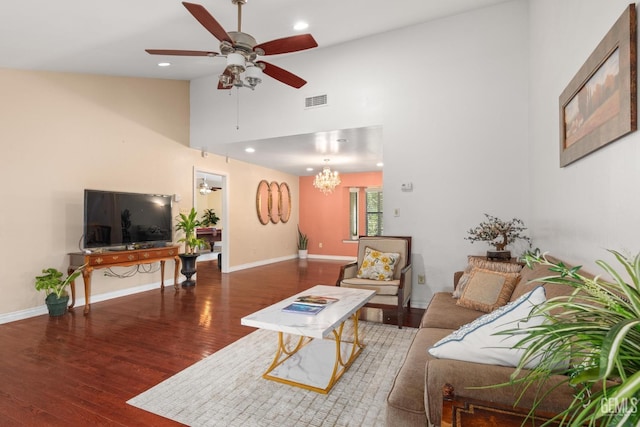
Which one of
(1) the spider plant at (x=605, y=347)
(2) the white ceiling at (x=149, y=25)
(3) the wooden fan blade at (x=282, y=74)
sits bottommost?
(1) the spider plant at (x=605, y=347)

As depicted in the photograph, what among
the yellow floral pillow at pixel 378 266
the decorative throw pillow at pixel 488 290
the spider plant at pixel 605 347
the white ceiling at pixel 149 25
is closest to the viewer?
the spider plant at pixel 605 347

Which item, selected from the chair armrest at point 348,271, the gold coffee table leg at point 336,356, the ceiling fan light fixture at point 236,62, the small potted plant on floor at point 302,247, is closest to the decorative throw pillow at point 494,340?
the gold coffee table leg at point 336,356

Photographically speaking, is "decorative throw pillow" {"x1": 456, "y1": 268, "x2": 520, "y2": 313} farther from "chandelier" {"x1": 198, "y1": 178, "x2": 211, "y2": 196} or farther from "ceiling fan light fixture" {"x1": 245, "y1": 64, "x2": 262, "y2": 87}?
"chandelier" {"x1": 198, "y1": 178, "x2": 211, "y2": 196}

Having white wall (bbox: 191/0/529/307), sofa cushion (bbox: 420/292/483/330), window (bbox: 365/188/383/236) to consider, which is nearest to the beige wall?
white wall (bbox: 191/0/529/307)

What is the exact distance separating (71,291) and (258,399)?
3.59 meters

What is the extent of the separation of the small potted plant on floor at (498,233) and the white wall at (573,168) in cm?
21

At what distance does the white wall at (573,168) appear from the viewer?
63.4 inches

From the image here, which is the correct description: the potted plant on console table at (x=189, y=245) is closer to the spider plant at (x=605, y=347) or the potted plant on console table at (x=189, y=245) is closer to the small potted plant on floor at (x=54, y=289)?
the small potted plant on floor at (x=54, y=289)

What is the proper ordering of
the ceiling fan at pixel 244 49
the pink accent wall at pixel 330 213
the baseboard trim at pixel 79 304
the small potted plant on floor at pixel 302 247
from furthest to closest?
the small potted plant on floor at pixel 302 247, the pink accent wall at pixel 330 213, the baseboard trim at pixel 79 304, the ceiling fan at pixel 244 49

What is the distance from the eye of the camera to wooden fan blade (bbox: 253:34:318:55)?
2762mm

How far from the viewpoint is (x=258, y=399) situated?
86.7 inches

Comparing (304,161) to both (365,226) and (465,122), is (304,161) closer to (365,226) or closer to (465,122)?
(365,226)

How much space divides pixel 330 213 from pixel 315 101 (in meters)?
5.02

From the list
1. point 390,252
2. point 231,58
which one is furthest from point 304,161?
point 231,58
